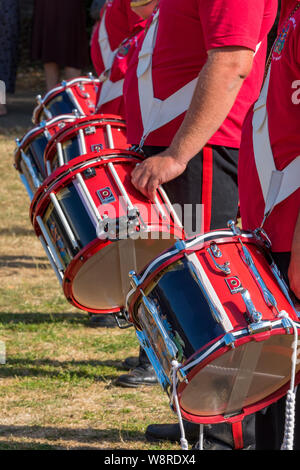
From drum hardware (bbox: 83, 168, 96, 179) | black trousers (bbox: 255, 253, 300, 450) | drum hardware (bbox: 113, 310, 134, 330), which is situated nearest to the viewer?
black trousers (bbox: 255, 253, 300, 450)

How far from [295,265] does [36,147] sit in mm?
1820

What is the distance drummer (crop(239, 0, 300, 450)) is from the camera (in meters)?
1.90

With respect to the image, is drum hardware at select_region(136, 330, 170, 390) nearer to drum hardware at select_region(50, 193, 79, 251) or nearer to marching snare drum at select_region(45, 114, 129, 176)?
drum hardware at select_region(50, 193, 79, 251)

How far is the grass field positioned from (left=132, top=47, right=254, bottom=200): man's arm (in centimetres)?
103

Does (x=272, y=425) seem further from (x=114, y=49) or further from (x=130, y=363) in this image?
(x=114, y=49)

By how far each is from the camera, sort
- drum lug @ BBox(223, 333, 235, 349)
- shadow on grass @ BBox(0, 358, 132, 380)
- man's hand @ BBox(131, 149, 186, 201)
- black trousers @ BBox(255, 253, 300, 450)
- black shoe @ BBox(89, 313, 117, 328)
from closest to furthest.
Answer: drum lug @ BBox(223, 333, 235, 349) < black trousers @ BBox(255, 253, 300, 450) < man's hand @ BBox(131, 149, 186, 201) < shadow on grass @ BBox(0, 358, 132, 380) < black shoe @ BBox(89, 313, 117, 328)

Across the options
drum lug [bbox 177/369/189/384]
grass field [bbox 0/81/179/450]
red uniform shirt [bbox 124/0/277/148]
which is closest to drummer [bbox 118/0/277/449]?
red uniform shirt [bbox 124/0/277/148]

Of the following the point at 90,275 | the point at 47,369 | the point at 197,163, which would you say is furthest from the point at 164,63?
the point at 47,369

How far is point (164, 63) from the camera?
2.67 m

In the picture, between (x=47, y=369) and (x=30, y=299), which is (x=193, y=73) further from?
(x=30, y=299)

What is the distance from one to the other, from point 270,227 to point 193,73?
2.82 ft

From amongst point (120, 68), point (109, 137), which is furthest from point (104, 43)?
point (109, 137)

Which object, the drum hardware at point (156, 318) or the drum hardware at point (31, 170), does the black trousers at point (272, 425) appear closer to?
the drum hardware at point (156, 318)

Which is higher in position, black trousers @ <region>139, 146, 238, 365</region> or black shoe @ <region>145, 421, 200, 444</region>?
black trousers @ <region>139, 146, 238, 365</region>
